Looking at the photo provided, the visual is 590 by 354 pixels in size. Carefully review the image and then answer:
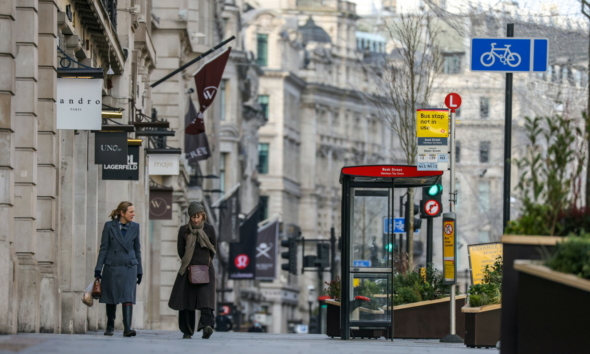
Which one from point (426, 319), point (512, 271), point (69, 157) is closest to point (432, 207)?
point (426, 319)

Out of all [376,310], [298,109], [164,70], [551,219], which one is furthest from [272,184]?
[551,219]

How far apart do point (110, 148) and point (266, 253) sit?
130ft

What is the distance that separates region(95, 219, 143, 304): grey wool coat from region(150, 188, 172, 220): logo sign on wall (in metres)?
20.5

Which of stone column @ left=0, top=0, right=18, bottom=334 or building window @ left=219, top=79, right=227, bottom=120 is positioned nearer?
stone column @ left=0, top=0, right=18, bottom=334

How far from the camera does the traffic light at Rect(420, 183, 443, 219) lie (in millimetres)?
26422

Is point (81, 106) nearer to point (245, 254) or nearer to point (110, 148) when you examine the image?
point (110, 148)

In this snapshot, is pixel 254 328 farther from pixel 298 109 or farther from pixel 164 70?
pixel 298 109

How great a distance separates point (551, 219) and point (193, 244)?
7644mm

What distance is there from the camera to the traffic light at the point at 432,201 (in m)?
26.4

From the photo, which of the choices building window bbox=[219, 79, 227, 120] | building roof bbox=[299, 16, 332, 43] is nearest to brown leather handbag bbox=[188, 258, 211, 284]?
building window bbox=[219, 79, 227, 120]

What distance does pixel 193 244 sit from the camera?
59.6 feet

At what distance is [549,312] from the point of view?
10859 millimetres

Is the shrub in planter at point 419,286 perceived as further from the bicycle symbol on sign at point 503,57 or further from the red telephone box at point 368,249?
the bicycle symbol on sign at point 503,57

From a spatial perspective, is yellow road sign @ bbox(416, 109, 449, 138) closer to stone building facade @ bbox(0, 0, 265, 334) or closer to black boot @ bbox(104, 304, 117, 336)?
stone building facade @ bbox(0, 0, 265, 334)
